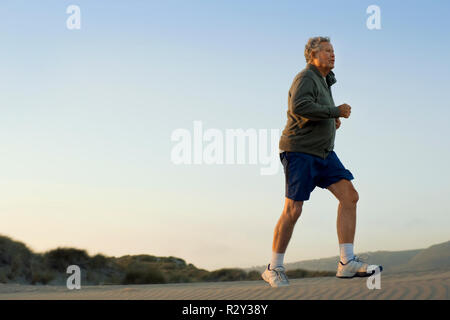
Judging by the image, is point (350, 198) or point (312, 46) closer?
point (350, 198)

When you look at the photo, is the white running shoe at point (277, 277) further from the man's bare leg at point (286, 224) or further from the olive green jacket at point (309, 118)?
the olive green jacket at point (309, 118)

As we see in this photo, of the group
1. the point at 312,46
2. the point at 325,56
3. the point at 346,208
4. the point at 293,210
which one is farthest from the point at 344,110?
the point at 293,210

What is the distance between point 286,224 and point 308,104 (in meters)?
1.26

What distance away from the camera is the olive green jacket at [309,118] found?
5949 millimetres

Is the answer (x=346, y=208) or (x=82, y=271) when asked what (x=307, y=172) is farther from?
(x=82, y=271)

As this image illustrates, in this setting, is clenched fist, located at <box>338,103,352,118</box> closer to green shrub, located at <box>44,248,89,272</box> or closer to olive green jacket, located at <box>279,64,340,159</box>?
olive green jacket, located at <box>279,64,340,159</box>

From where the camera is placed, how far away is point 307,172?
19.6ft

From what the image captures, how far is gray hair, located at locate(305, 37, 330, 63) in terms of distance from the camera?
6.34 metres

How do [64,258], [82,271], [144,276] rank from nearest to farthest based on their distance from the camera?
[144,276] < [82,271] < [64,258]

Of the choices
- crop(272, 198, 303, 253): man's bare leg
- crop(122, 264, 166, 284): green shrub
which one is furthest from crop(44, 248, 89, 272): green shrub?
crop(272, 198, 303, 253): man's bare leg

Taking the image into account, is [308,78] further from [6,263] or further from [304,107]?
[6,263]
